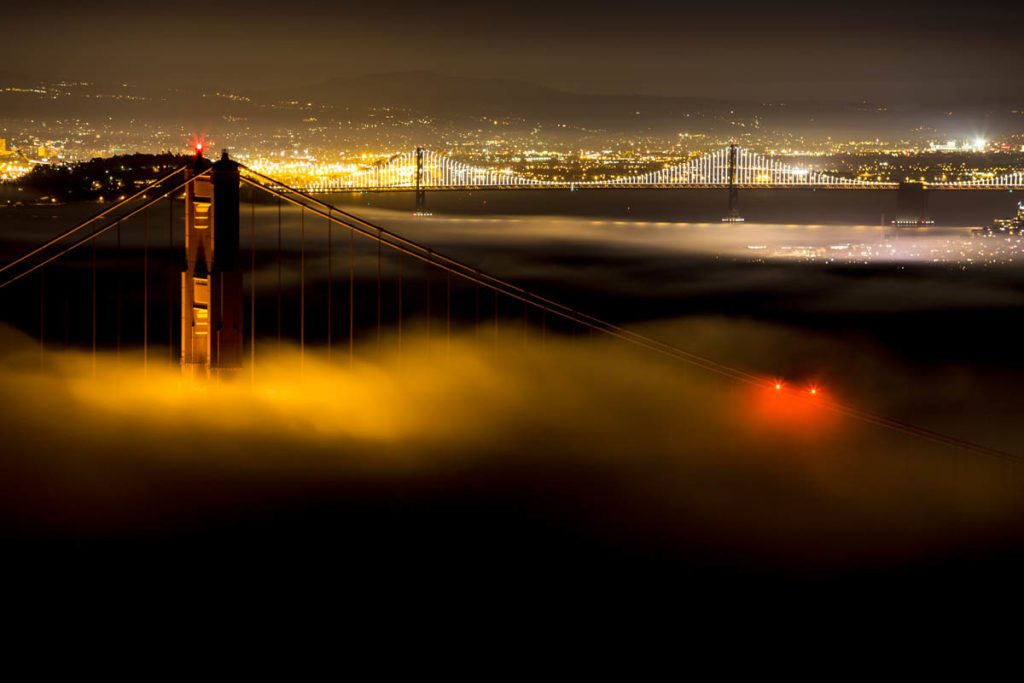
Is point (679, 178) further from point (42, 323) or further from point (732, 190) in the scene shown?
point (42, 323)

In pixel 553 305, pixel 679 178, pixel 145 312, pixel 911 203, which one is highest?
pixel 679 178

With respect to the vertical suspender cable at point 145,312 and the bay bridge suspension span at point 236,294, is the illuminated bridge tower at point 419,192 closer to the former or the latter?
the bay bridge suspension span at point 236,294

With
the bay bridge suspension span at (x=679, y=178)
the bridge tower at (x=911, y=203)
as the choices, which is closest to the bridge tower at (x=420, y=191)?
the bay bridge suspension span at (x=679, y=178)

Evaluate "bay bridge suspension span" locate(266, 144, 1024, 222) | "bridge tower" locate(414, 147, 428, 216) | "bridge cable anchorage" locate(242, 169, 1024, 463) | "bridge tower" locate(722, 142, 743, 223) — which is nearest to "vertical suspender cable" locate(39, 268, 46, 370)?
"bridge cable anchorage" locate(242, 169, 1024, 463)

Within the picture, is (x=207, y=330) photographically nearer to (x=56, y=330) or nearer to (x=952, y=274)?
(x=56, y=330)

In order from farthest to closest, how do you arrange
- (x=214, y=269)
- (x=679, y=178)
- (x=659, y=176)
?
(x=659, y=176)
(x=679, y=178)
(x=214, y=269)

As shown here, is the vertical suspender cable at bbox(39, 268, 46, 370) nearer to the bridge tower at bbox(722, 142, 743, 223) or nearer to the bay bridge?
the bay bridge

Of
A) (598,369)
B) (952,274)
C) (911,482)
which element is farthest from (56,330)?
(952,274)

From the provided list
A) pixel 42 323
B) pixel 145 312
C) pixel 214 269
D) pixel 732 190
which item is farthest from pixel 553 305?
pixel 732 190
